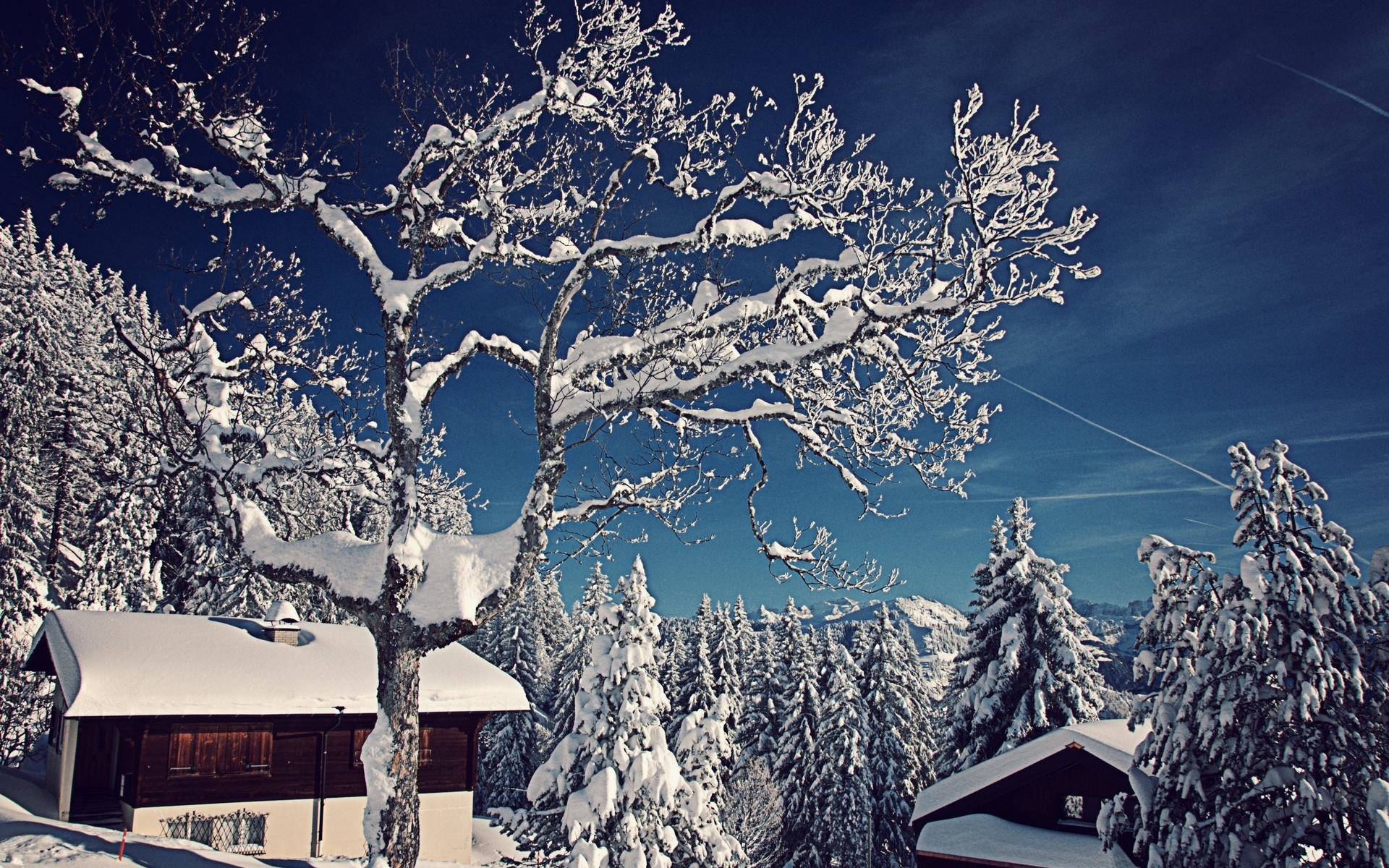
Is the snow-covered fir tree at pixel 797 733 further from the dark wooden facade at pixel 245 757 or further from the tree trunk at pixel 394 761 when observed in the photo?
the tree trunk at pixel 394 761

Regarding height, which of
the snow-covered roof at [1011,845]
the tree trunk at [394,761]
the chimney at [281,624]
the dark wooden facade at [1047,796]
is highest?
the chimney at [281,624]

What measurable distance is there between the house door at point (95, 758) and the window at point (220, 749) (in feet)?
17.8

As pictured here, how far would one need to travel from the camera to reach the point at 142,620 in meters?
20.6

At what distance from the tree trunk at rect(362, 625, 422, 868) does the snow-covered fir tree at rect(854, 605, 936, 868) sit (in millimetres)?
28418

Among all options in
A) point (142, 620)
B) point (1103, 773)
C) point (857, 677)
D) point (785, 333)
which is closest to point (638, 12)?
point (785, 333)

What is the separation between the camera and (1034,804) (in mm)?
15906

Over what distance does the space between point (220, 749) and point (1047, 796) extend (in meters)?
19.6

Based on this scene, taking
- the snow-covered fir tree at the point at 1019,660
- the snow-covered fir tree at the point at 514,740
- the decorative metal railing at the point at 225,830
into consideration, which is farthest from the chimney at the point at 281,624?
the snow-covered fir tree at the point at 1019,660

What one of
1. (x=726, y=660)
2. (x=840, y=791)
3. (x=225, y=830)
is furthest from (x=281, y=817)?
(x=726, y=660)

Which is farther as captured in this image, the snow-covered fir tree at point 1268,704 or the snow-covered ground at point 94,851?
the snow-covered fir tree at point 1268,704

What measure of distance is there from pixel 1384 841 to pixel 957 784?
8.15m

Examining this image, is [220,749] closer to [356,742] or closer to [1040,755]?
[356,742]

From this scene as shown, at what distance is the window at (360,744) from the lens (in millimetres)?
21125

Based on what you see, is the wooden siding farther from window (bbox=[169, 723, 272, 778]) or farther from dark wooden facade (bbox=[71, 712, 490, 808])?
window (bbox=[169, 723, 272, 778])
